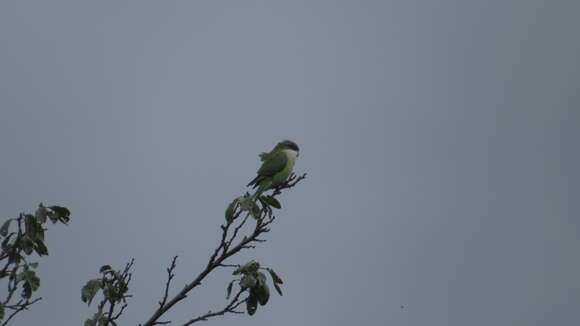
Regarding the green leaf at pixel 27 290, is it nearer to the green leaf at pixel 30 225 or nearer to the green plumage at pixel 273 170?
the green leaf at pixel 30 225

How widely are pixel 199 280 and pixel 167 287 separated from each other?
0.30 m

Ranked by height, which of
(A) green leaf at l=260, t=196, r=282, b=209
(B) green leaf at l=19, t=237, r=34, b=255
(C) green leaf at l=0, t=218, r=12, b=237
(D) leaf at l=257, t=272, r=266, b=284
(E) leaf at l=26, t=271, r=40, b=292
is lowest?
(D) leaf at l=257, t=272, r=266, b=284

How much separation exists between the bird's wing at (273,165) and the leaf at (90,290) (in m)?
6.30

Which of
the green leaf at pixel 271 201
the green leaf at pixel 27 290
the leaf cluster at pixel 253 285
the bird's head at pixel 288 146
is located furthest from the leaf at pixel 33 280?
the bird's head at pixel 288 146

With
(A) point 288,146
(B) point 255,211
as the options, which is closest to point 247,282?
(B) point 255,211

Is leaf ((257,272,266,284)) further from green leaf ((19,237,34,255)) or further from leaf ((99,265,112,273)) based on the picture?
green leaf ((19,237,34,255))

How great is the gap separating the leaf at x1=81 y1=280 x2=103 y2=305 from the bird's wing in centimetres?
630

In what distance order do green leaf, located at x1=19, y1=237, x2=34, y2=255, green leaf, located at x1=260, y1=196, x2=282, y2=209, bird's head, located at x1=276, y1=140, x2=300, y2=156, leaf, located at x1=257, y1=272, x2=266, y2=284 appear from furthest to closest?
bird's head, located at x1=276, y1=140, x2=300, y2=156 → green leaf, located at x1=260, y1=196, x2=282, y2=209 → leaf, located at x1=257, y1=272, x2=266, y2=284 → green leaf, located at x1=19, y1=237, x2=34, y2=255

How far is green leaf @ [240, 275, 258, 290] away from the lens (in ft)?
22.6

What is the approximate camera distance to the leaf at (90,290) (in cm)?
688

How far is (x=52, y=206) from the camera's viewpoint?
717 centimetres

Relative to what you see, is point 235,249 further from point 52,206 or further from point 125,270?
point 52,206

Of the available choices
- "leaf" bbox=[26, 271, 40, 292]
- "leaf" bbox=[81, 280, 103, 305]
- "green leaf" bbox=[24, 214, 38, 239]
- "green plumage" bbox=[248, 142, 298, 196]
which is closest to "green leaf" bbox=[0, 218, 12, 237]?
"green leaf" bbox=[24, 214, 38, 239]

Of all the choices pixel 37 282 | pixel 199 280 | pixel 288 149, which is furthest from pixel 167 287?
pixel 288 149
